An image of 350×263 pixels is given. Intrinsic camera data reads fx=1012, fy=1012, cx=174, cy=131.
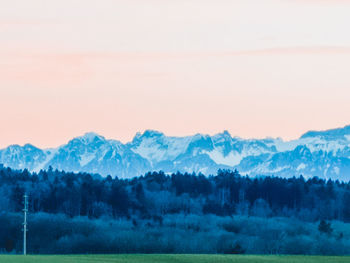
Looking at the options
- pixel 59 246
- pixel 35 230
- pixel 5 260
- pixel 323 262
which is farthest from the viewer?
pixel 35 230

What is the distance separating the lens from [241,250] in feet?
569

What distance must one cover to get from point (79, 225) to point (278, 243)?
3761 cm

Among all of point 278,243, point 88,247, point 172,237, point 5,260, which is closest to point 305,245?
point 278,243

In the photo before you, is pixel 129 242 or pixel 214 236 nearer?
pixel 129 242

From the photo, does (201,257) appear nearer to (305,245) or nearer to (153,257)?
(153,257)

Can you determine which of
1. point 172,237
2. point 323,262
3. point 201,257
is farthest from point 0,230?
point 323,262

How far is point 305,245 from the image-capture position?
179750mm

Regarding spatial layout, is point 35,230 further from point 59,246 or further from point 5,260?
point 5,260

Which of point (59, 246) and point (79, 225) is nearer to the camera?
point (59, 246)

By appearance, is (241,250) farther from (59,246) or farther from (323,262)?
(323,262)

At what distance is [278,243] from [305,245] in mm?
8422

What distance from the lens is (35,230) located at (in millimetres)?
182375

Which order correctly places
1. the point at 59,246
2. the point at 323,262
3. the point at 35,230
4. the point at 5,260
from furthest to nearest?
the point at 35,230 < the point at 59,246 < the point at 323,262 < the point at 5,260

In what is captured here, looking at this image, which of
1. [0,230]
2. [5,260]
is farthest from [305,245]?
[5,260]
